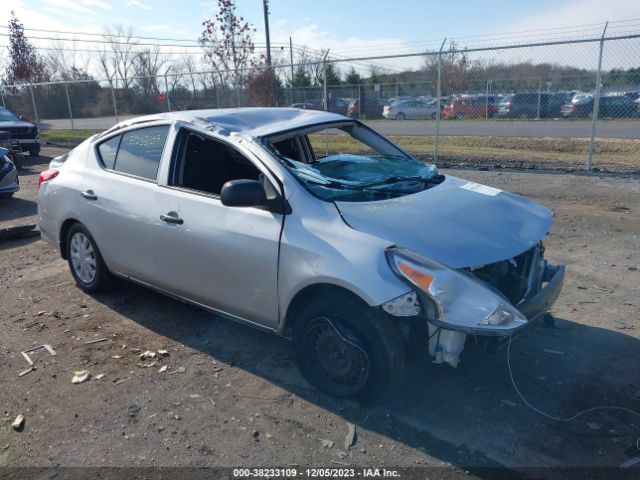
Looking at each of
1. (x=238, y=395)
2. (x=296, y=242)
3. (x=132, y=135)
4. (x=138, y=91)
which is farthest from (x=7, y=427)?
(x=138, y=91)

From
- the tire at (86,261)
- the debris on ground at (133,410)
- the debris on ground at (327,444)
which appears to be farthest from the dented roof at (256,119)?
the debris on ground at (327,444)

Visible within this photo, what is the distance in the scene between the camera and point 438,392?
3510mm

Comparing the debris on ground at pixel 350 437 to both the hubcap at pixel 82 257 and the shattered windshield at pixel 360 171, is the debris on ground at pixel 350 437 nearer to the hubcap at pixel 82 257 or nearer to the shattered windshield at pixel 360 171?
the shattered windshield at pixel 360 171

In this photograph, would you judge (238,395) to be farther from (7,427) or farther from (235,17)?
(235,17)

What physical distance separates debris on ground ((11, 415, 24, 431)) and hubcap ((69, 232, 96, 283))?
186cm

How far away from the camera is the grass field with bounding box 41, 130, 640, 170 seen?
12656 mm

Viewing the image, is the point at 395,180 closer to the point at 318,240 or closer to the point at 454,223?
the point at 454,223

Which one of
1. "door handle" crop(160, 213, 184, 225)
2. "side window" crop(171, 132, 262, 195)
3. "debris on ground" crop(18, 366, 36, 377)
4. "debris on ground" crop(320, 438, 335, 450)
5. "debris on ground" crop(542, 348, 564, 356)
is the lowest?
"debris on ground" crop(320, 438, 335, 450)

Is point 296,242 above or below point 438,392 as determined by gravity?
above

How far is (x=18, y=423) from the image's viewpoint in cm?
333

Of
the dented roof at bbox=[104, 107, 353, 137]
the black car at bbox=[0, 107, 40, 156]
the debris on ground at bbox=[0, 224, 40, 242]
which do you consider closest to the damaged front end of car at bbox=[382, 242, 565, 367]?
the dented roof at bbox=[104, 107, 353, 137]

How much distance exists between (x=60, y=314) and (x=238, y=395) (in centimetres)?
223

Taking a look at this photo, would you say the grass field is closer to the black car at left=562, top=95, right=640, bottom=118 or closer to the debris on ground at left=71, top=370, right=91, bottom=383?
the black car at left=562, top=95, right=640, bottom=118

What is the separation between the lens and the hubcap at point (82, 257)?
504cm
